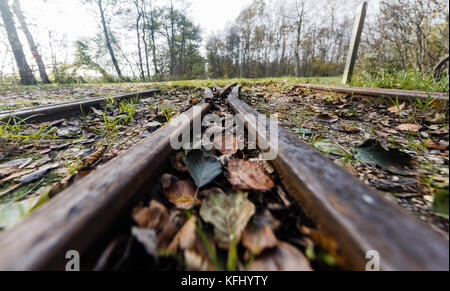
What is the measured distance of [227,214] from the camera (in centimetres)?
53

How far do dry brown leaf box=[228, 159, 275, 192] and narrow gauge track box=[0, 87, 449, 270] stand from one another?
3.7 inches

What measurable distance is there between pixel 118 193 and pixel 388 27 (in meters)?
7.54

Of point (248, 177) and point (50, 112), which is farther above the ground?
point (50, 112)

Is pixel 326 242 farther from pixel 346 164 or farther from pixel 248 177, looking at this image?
pixel 346 164

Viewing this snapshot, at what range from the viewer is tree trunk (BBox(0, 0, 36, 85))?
954cm

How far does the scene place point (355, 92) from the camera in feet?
7.37

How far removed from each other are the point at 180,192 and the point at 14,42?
1548 centimetres

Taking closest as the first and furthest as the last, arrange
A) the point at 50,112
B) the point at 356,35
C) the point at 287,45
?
the point at 50,112 < the point at 356,35 < the point at 287,45

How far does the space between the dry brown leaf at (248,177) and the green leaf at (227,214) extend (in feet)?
0.18

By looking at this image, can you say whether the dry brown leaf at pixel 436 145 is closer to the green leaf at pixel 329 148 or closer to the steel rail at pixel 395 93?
the green leaf at pixel 329 148

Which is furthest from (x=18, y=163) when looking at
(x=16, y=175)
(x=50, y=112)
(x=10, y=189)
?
(x=50, y=112)

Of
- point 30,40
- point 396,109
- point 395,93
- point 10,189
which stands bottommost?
point 10,189

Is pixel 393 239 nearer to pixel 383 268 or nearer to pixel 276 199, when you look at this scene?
pixel 383 268

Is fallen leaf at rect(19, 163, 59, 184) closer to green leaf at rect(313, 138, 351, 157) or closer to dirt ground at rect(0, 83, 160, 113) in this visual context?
green leaf at rect(313, 138, 351, 157)
